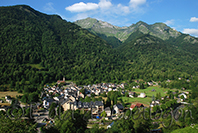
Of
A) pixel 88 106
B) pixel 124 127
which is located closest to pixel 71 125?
pixel 124 127

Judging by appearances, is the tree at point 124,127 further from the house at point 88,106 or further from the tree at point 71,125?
the house at point 88,106

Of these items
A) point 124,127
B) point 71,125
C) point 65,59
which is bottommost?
point 124,127

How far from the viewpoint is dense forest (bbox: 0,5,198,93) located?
78812 mm

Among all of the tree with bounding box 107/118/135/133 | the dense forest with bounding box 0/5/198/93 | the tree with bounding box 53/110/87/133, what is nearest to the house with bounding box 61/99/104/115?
the tree with bounding box 107/118/135/133

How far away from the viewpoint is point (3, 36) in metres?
107

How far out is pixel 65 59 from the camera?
4710 inches

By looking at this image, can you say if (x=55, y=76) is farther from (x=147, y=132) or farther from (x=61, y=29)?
(x=61, y=29)

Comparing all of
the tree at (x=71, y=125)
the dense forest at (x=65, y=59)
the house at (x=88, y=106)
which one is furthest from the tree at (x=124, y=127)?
the dense forest at (x=65, y=59)

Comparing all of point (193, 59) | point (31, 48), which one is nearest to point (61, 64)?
point (31, 48)

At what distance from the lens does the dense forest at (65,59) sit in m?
78.8

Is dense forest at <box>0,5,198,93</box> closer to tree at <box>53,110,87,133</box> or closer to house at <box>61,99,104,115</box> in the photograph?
house at <box>61,99,104,115</box>

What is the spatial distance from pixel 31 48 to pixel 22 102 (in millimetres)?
75371

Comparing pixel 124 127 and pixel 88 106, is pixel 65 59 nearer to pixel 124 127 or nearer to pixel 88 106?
pixel 88 106

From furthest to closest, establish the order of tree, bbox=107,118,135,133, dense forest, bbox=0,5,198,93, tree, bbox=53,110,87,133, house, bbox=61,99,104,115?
dense forest, bbox=0,5,198,93 → house, bbox=61,99,104,115 → tree, bbox=107,118,135,133 → tree, bbox=53,110,87,133
